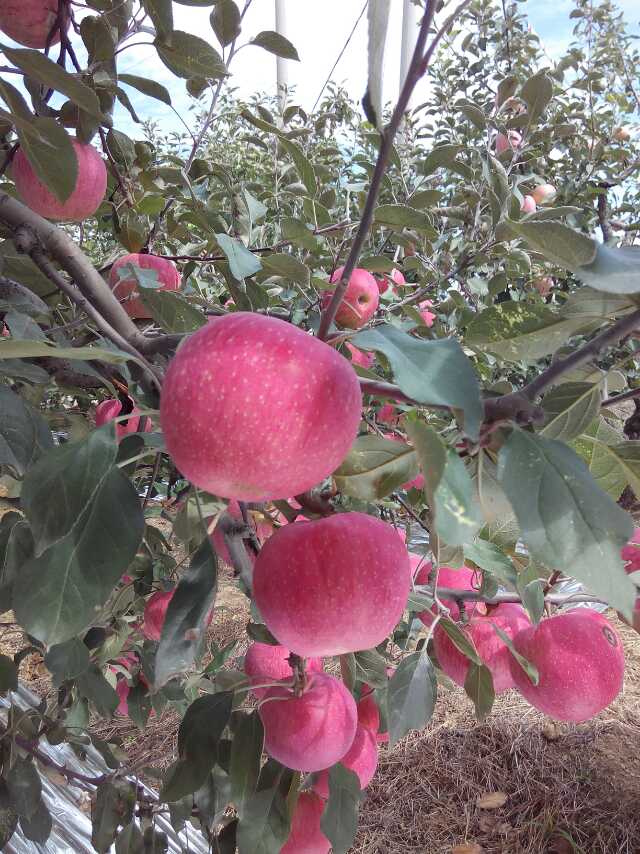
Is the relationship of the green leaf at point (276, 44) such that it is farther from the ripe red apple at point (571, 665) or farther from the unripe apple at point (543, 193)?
the unripe apple at point (543, 193)

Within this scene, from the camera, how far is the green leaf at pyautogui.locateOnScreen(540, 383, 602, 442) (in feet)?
1.38

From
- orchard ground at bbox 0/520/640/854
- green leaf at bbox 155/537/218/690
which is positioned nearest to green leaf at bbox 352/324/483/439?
green leaf at bbox 155/537/218/690

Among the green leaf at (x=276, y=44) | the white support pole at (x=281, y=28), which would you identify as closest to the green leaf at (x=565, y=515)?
the green leaf at (x=276, y=44)

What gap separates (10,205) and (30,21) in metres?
0.30

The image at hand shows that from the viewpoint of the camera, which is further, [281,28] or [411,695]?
[281,28]

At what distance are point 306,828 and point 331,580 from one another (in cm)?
51

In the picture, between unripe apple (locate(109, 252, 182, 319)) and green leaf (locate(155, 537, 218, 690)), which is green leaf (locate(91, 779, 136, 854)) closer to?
green leaf (locate(155, 537, 218, 690))

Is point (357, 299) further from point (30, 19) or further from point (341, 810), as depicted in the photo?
point (341, 810)

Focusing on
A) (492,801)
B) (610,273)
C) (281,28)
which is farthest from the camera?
(281,28)

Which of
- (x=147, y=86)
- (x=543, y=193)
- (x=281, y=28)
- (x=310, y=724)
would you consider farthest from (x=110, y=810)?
(x=281, y=28)

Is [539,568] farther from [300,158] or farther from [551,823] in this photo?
[551,823]

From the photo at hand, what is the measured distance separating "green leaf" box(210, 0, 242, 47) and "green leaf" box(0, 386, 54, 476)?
23.3 inches

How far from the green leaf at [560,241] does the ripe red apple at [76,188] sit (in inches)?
26.1

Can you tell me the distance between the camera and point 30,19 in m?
0.72
